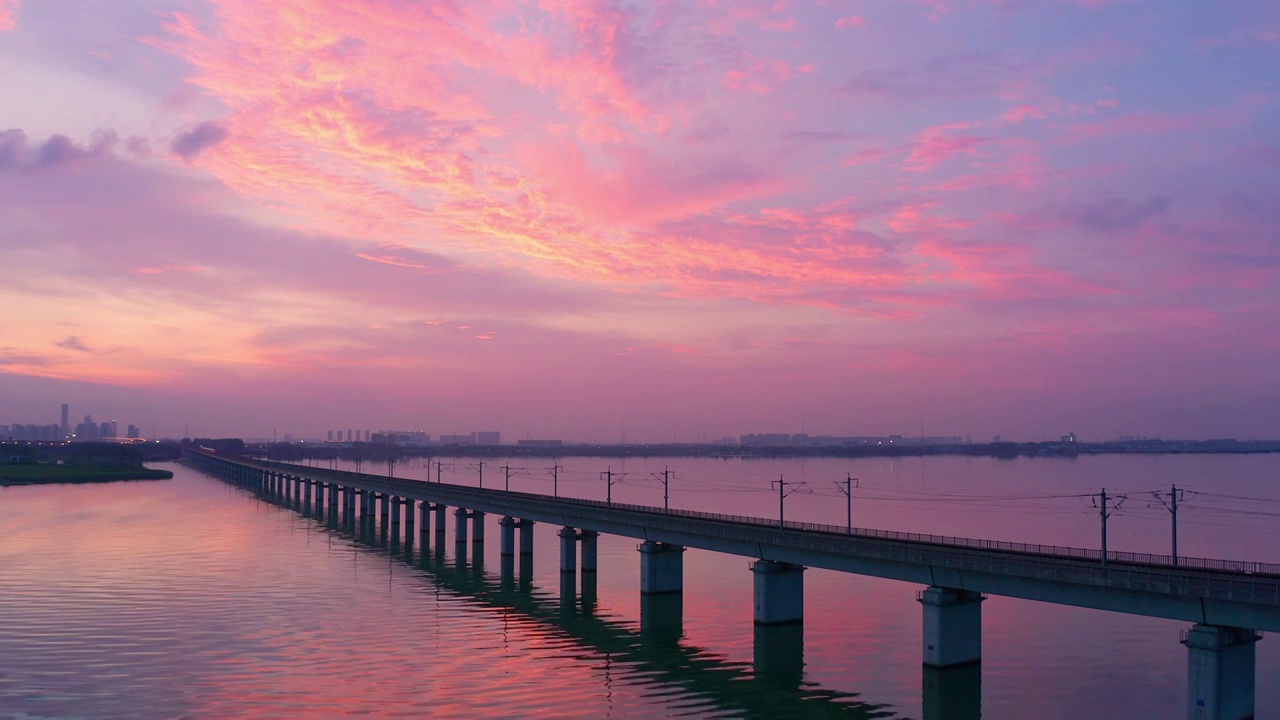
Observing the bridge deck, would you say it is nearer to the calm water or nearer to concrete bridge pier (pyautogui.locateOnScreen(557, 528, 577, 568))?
the calm water

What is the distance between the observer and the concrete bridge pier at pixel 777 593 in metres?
70.9

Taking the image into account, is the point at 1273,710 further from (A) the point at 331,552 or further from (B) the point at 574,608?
(A) the point at 331,552

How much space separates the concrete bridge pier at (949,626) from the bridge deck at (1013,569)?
99 cm

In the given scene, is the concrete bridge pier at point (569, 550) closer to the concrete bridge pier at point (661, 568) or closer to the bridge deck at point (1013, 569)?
the bridge deck at point (1013, 569)

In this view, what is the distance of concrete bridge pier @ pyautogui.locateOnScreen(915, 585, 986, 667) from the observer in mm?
57250

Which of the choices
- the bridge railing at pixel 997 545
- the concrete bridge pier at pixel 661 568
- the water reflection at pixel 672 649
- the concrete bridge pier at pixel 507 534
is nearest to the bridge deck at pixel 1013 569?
the bridge railing at pixel 997 545

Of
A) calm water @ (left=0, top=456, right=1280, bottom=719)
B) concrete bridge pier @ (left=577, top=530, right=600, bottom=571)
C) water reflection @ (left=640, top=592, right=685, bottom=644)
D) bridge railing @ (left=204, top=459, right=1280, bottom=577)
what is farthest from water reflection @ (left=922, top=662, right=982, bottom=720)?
concrete bridge pier @ (left=577, top=530, right=600, bottom=571)

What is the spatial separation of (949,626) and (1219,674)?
15.4m

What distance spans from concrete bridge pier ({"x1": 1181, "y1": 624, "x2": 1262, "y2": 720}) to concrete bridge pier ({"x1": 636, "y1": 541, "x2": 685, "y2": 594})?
44.4 metres

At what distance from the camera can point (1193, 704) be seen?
44.7m

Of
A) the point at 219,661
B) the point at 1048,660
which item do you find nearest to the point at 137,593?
the point at 219,661

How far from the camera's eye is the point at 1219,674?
44.4 metres

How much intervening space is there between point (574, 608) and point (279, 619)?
22.7 m

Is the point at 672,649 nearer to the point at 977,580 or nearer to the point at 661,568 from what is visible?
the point at 661,568
